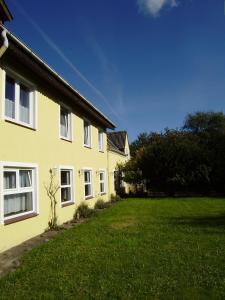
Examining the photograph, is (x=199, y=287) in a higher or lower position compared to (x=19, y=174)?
lower

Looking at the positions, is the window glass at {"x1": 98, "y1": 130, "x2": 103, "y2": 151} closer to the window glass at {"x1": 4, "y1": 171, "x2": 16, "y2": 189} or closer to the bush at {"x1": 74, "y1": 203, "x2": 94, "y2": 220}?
the bush at {"x1": 74, "y1": 203, "x2": 94, "y2": 220}

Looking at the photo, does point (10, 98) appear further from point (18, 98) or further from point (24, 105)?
point (24, 105)

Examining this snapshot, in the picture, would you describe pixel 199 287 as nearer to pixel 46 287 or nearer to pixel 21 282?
pixel 46 287

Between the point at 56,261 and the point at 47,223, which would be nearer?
the point at 56,261

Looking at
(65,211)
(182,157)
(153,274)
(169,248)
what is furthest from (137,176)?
(153,274)

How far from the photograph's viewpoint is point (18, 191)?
9.22m

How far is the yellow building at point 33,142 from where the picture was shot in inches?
339

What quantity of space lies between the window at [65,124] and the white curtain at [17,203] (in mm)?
4248

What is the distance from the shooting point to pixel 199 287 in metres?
5.22

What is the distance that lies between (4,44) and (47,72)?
296 centimetres

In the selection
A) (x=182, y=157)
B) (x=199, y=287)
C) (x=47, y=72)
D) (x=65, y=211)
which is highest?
(x=47, y=72)

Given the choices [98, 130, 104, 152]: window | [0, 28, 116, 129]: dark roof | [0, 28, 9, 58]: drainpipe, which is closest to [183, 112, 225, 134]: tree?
[98, 130, 104, 152]: window

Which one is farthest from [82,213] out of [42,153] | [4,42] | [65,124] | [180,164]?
[180,164]

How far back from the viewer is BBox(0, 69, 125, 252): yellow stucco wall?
8.63 metres
